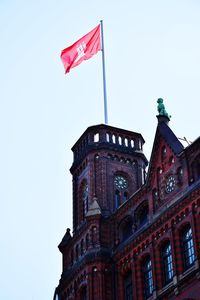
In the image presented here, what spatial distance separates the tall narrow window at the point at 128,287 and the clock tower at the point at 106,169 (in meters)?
7.39

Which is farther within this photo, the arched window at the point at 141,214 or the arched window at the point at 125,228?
the arched window at the point at 125,228

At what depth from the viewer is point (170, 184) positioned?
6075 cm

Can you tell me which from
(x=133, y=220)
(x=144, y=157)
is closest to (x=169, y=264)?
(x=133, y=220)

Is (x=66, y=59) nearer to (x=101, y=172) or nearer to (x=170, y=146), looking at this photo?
(x=101, y=172)

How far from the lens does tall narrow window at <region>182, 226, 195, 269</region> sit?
183 ft

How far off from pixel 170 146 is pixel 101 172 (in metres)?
Answer: 10.8

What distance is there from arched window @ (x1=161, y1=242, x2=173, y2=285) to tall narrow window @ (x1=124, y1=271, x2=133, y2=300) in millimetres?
4459

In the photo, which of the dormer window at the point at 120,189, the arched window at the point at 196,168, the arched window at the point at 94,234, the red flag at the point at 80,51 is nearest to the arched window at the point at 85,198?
the dormer window at the point at 120,189

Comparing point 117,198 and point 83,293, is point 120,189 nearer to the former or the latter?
point 117,198

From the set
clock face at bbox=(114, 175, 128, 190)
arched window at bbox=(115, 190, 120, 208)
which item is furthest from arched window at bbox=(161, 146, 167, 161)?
clock face at bbox=(114, 175, 128, 190)

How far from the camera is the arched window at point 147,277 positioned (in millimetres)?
59750

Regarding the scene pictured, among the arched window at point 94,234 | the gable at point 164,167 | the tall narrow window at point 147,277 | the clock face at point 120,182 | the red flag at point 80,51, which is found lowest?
the tall narrow window at point 147,277

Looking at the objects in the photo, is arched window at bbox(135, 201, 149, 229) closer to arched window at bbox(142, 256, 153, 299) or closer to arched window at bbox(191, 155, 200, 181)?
arched window at bbox(142, 256, 153, 299)

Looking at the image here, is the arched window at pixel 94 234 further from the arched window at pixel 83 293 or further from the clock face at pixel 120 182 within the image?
the clock face at pixel 120 182
